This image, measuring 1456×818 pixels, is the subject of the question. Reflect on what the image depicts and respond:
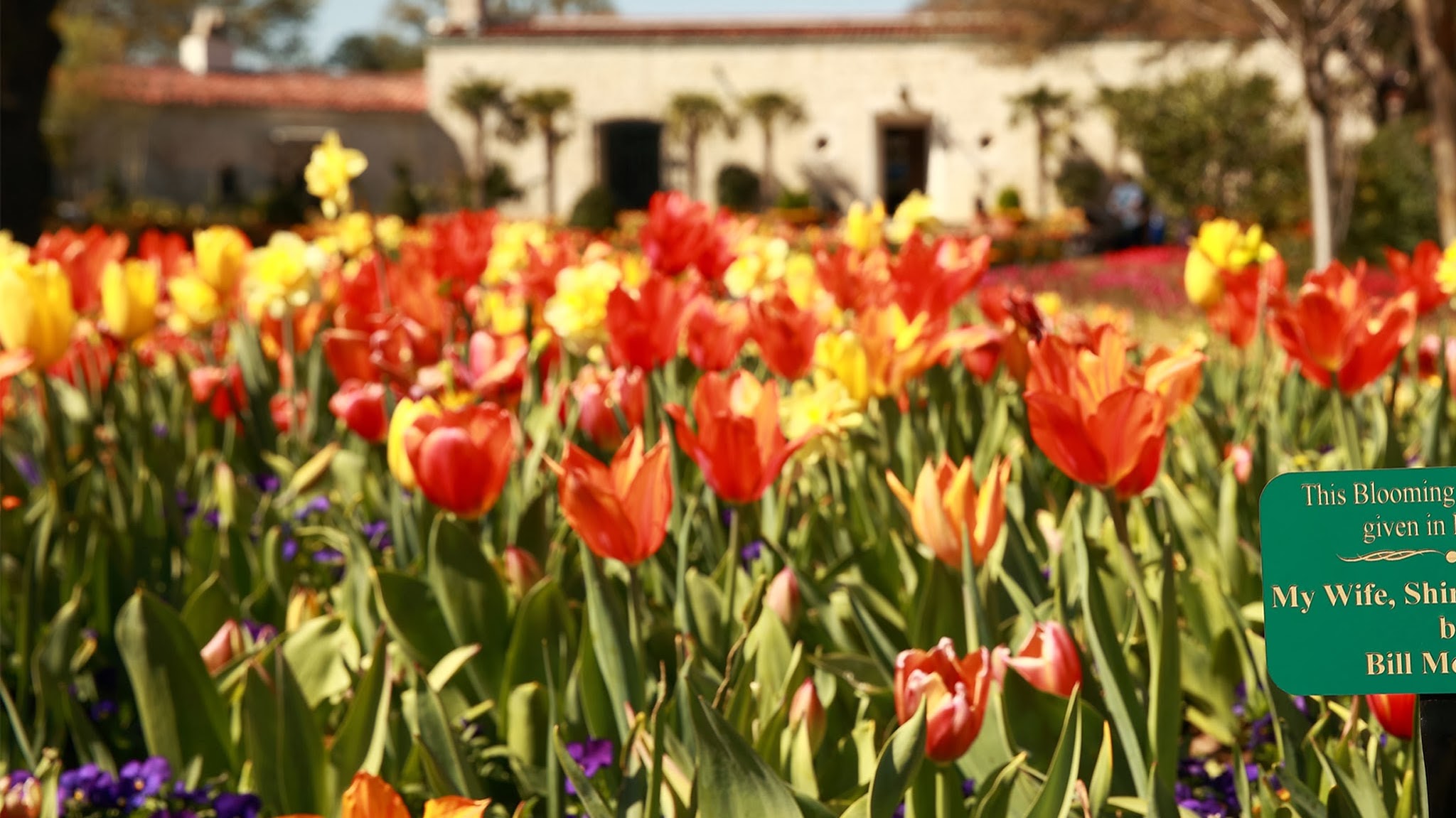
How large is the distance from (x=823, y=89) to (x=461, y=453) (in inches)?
1051

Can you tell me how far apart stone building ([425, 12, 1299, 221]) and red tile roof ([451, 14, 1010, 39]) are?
3 cm

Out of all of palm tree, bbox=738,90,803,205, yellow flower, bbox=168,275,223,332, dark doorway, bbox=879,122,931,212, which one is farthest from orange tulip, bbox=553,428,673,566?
dark doorway, bbox=879,122,931,212

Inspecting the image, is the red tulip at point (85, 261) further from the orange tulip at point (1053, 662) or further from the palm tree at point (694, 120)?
A: the palm tree at point (694, 120)

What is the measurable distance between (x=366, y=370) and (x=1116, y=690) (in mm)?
1457

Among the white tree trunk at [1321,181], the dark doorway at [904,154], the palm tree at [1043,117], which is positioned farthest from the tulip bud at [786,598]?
the dark doorway at [904,154]

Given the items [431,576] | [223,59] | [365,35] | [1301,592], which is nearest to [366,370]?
[431,576]

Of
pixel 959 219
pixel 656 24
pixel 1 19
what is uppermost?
pixel 656 24

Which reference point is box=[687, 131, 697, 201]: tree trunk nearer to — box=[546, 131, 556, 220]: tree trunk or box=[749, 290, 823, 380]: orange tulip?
box=[546, 131, 556, 220]: tree trunk

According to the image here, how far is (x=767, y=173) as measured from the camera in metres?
27.5

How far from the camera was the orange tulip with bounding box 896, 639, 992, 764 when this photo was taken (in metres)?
1.14

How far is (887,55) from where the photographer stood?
2738 cm

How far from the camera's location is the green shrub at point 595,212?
21766 mm

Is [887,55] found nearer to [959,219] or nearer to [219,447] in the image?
[959,219]

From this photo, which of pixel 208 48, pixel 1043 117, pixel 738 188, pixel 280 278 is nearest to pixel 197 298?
pixel 280 278
